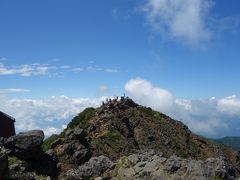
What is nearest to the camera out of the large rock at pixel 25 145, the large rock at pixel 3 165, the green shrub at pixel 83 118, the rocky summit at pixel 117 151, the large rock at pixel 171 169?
the large rock at pixel 3 165

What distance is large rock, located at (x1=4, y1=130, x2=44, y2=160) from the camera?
4016cm

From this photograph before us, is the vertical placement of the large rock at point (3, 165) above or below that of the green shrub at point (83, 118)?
below

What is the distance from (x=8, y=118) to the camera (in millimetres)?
61562

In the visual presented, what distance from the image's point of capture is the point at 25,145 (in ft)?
133

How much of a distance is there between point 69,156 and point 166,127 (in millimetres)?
40087

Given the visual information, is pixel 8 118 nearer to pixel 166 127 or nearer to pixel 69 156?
pixel 69 156

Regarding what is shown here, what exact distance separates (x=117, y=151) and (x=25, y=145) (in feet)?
92.3

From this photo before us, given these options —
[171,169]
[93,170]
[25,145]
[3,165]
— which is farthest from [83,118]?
[3,165]

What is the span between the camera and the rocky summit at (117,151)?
34938 mm

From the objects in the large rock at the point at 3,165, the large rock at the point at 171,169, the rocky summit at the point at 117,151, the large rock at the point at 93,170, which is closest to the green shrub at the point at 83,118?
the rocky summit at the point at 117,151

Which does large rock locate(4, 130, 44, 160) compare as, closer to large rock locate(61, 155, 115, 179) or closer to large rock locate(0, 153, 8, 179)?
large rock locate(61, 155, 115, 179)

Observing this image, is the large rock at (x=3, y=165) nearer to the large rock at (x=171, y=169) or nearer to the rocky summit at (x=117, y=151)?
the rocky summit at (x=117, y=151)

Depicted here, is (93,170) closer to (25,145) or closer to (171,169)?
(25,145)

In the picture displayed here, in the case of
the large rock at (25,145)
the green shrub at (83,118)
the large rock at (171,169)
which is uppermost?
the green shrub at (83,118)
